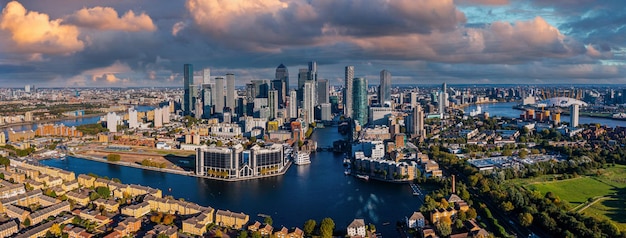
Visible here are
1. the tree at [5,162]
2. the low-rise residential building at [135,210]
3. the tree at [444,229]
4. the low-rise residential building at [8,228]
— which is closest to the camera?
the tree at [444,229]

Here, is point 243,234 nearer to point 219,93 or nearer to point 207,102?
point 207,102

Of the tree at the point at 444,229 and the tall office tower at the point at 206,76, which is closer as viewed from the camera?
the tree at the point at 444,229

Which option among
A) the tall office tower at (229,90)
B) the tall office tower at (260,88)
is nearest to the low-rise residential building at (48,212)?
the tall office tower at (229,90)

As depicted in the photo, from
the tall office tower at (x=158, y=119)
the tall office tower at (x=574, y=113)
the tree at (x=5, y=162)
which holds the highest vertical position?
the tall office tower at (x=574, y=113)

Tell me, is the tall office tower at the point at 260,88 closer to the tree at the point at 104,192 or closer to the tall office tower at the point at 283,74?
the tall office tower at the point at 283,74

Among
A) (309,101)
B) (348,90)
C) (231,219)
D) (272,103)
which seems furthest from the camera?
(348,90)

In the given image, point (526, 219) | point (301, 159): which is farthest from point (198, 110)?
point (526, 219)
